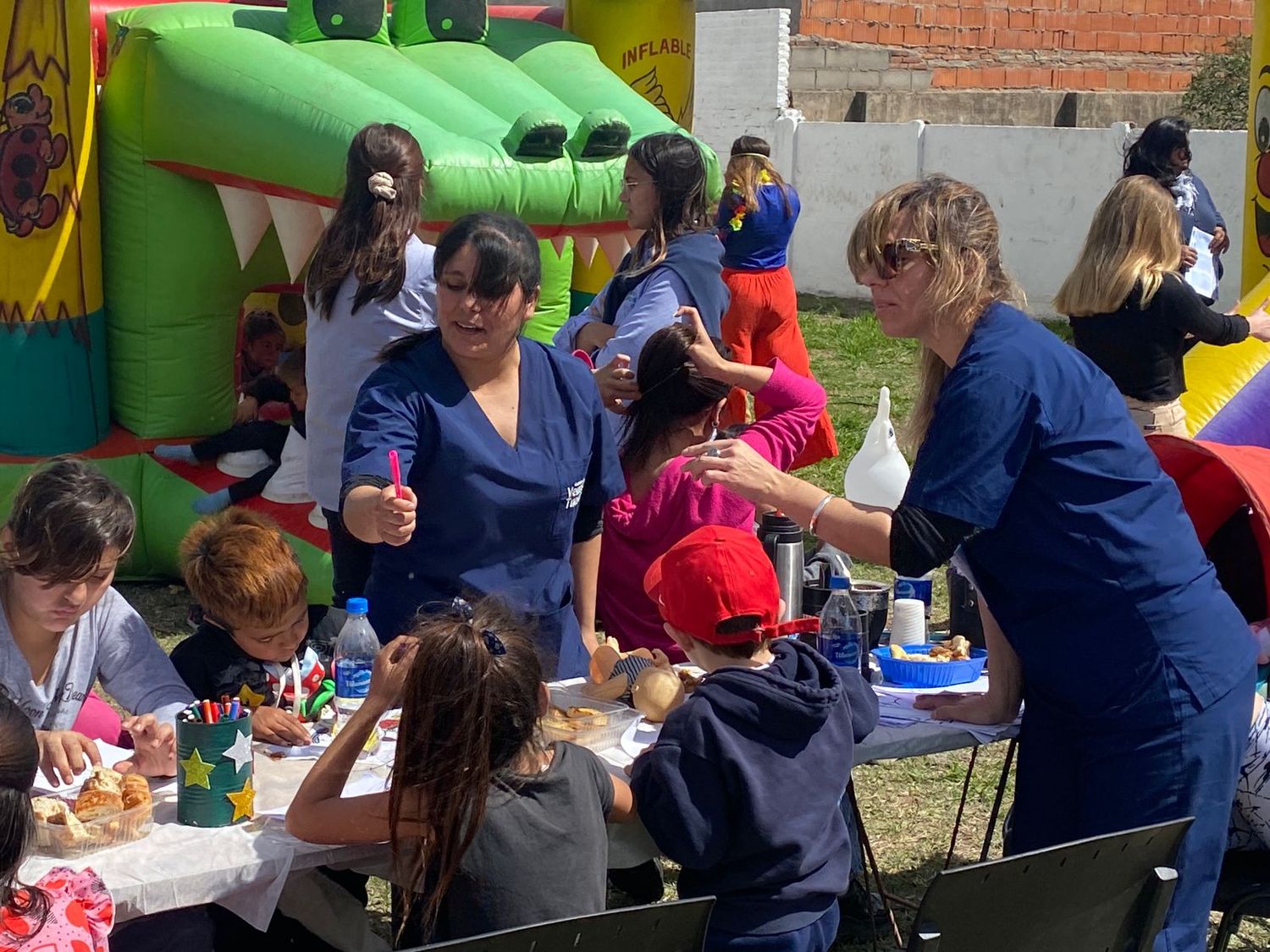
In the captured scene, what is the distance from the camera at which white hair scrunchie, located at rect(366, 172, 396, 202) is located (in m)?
3.83

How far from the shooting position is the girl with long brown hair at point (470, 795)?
2223mm

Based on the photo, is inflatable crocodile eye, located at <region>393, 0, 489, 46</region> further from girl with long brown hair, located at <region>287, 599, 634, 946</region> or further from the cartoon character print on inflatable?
girl with long brown hair, located at <region>287, 599, 634, 946</region>

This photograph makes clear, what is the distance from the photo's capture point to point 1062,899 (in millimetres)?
2234

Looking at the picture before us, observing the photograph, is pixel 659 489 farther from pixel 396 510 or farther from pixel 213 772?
pixel 213 772

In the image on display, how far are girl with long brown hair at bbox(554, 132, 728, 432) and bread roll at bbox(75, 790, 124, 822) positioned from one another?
2.13m

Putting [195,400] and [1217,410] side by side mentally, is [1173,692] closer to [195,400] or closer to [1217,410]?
[1217,410]

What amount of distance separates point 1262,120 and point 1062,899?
636cm

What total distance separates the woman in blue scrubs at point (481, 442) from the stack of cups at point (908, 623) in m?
0.71

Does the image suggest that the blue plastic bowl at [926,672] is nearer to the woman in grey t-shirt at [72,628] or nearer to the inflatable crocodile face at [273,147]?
the woman in grey t-shirt at [72,628]

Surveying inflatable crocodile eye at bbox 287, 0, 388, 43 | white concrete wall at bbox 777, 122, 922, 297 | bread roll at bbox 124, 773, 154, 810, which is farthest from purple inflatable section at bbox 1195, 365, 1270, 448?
white concrete wall at bbox 777, 122, 922, 297

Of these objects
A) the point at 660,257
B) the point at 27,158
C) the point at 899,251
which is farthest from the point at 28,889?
the point at 27,158

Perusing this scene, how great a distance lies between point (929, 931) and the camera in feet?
6.89

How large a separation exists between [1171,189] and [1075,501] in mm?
4925

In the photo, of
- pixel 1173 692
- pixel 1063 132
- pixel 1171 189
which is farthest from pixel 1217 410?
pixel 1063 132
